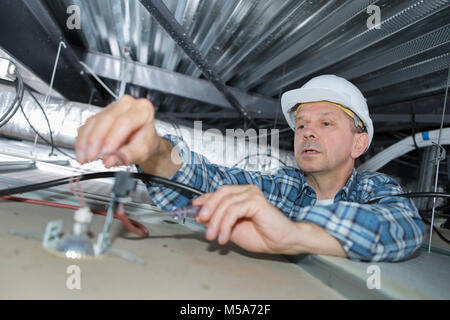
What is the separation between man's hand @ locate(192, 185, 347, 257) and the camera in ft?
1.51

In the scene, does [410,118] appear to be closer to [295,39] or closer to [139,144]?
[295,39]

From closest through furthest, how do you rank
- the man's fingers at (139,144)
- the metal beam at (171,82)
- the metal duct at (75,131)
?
the man's fingers at (139,144)
the metal duct at (75,131)
the metal beam at (171,82)

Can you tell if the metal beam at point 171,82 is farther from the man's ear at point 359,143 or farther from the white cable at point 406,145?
the man's ear at point 359,143

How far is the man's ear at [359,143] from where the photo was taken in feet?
3.48

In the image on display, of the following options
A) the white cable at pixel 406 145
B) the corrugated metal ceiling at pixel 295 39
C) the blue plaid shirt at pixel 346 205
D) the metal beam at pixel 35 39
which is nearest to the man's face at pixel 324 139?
the blue plaid shirt at pixel 346 205

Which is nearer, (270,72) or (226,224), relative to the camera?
(226,224)

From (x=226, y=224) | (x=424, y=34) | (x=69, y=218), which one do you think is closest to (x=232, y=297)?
(x=226, y=224)

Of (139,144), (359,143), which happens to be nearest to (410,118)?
(359,143)

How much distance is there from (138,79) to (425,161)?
2.07 meters

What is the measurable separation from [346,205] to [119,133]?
498 millimetres

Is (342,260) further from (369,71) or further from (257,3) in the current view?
(369,71)

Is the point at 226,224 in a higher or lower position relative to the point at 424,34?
lower
